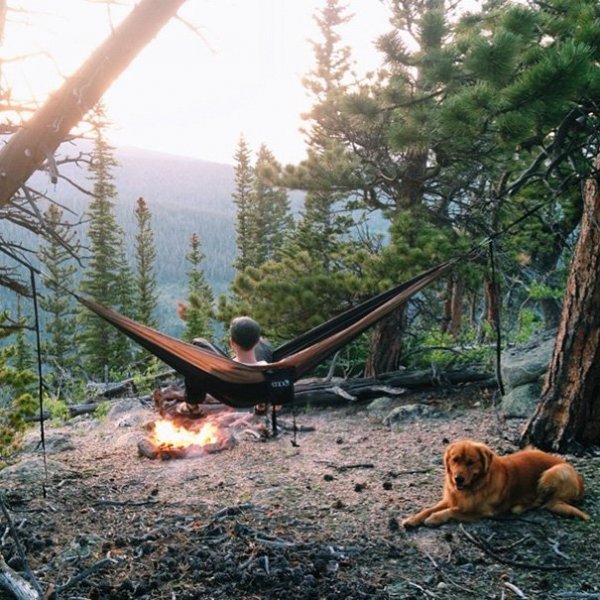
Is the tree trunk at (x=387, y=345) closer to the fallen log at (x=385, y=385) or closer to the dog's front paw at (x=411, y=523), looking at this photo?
the fallen log at (x=385, y=385)

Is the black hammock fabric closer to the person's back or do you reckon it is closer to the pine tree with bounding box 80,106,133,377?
the person's back

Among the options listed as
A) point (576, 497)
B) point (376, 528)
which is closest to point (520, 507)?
point (576, 497)

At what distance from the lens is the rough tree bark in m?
2.28

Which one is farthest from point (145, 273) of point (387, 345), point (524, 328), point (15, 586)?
point (15, 586)

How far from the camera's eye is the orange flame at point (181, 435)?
4694 millimetres

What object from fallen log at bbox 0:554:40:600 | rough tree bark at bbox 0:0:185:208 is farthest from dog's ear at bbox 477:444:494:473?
rough tree bark at bbox 0:0:185:208

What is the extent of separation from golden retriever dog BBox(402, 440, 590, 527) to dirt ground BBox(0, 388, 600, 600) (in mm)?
65

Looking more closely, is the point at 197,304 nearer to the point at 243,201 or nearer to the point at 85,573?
the point at 85,573

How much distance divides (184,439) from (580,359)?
2.99 meters

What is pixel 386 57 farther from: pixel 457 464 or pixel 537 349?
pixel 457 464

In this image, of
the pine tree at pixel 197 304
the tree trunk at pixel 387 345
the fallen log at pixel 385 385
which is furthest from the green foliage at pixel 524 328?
the pine tree at pixel 197 304

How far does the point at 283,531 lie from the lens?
9.37 ft

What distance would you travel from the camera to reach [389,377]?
6.27m

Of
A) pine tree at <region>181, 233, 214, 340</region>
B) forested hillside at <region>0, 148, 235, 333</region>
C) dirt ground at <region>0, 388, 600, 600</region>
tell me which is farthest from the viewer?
forested hillside at <region>0, 148, 235, 333</region>
